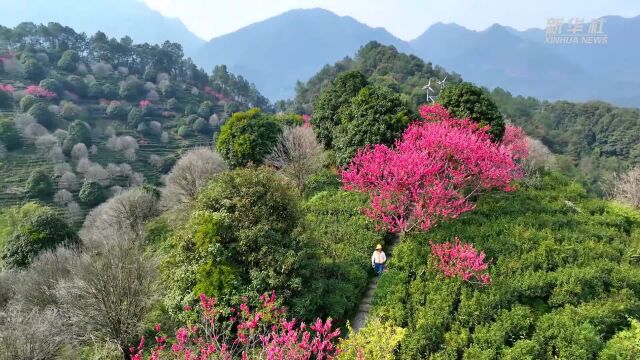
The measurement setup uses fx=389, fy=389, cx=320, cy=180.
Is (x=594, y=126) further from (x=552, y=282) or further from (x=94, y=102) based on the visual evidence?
(x=94, y=102)

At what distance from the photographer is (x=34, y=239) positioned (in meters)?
18.9

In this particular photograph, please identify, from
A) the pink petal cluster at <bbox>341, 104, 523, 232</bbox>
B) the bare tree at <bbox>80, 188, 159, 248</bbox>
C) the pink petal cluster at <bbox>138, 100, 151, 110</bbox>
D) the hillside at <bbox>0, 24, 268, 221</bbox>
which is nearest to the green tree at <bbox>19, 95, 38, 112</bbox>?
the hillside at <bbox>0, 24, 268, 221</bbox>

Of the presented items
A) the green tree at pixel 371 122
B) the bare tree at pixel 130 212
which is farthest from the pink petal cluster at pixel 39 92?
the green tree at pixel 371 122

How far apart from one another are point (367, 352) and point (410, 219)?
764 cm

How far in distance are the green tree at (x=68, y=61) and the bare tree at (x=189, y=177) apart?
56.8 m

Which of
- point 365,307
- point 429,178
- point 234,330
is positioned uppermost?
point 429,178

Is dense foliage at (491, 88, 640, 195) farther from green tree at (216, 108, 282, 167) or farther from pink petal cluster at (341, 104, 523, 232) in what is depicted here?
green tree at (216, 108, 282, 167)

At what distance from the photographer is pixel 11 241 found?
19.2m

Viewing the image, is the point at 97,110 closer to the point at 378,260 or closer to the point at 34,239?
the point at 34,239

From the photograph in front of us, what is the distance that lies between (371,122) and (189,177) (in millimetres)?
12038

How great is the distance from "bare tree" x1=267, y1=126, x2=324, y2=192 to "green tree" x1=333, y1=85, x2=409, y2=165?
4.95ft

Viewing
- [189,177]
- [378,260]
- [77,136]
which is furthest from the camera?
[77,136]

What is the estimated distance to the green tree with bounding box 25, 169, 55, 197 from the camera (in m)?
38.2

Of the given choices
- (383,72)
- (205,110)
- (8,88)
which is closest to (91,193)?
(8,88)
